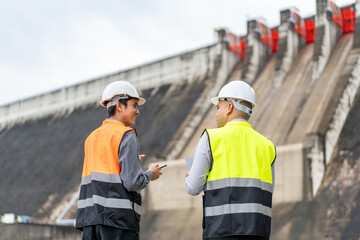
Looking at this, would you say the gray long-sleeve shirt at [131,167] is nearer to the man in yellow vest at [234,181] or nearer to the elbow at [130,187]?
the elbow at [130,187]

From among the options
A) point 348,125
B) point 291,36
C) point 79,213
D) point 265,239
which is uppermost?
point 291,36

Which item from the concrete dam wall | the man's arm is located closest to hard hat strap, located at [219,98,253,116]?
the man's arm

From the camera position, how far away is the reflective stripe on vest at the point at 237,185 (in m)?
3.79

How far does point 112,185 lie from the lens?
13.8 ft

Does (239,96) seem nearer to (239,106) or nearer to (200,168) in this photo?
(239,106)

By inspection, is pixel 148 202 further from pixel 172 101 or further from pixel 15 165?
pixel 15 165

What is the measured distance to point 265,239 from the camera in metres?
3.87

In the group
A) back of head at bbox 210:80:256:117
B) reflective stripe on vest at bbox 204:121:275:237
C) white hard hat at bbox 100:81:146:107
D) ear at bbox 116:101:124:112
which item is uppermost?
white hard hat at bbox 100:81:146:107

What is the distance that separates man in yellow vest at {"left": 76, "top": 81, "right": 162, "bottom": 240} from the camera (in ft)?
13.6

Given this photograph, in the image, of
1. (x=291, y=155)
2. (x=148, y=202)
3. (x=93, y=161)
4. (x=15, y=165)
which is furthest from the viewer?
(x=15, y=165)

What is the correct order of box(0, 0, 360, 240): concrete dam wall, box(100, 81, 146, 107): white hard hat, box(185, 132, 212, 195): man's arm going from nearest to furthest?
1. box(185, 132, 212, 195): man's arm
2. box(100, 81, 146, 107): white hard hat
3. box(0, 0, 360, 240): concrete dam wall

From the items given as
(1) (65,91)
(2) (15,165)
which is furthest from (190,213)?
(1) (65,91)

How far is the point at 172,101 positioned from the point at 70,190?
20.0 ft

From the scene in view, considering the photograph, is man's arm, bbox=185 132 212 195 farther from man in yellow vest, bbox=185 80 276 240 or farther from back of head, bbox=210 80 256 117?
back of head, bbox=210 80 256 117
